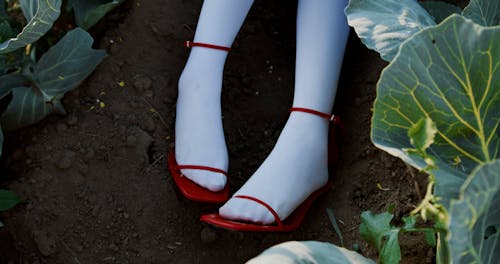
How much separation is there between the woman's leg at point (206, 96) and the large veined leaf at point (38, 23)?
1.18 feet

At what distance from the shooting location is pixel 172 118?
5.89 ft

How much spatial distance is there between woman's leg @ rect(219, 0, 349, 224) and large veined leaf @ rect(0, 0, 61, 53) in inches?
21.2

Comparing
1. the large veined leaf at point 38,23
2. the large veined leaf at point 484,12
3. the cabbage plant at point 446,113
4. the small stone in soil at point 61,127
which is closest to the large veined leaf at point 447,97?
the cabbage plant at point 446,113

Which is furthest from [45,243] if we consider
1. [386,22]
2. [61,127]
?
[386,22]

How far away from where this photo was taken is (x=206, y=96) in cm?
172

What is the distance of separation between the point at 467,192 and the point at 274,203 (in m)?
0.75

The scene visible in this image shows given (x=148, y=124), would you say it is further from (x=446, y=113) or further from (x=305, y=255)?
(x=446, y=113)

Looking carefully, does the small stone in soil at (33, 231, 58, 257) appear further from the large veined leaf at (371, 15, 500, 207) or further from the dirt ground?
the large veined leaf at (371, 15, 500, 207)

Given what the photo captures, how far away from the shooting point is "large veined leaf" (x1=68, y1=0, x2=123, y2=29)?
1.70 m

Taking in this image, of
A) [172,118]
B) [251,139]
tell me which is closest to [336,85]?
[251,139]

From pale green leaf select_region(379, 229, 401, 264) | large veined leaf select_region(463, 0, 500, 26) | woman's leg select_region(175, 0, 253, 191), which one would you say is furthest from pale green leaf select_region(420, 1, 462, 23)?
pale green leaf select_region(379, 229, 401, 264)

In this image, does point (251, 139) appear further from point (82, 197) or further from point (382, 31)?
point (382, 31)

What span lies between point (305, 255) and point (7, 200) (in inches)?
29.2

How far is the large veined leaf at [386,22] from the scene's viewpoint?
128 centimetres
